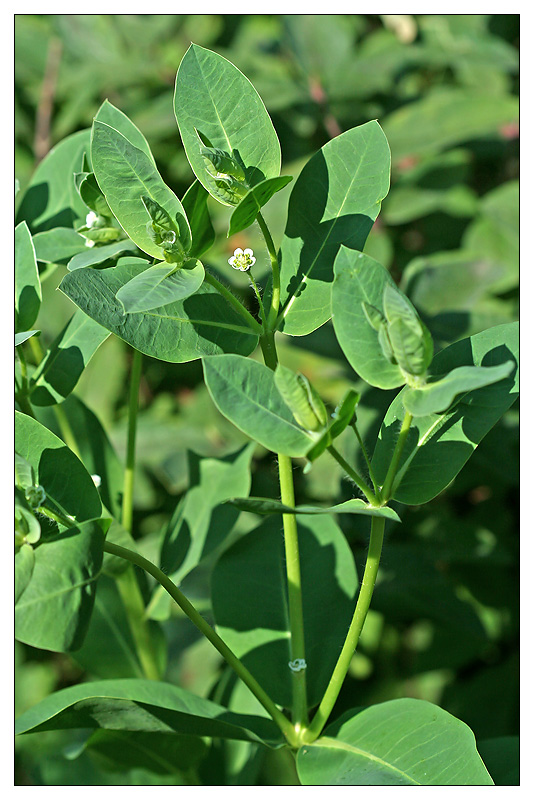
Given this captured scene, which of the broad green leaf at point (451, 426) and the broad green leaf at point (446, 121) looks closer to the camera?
the broad green leaf at point (451, 426)

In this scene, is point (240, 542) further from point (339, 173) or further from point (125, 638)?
point (339, 173)

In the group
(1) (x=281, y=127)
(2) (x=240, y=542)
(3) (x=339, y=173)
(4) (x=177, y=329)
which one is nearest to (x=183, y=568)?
(2) (x=240, y=542)

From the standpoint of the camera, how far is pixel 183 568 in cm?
115

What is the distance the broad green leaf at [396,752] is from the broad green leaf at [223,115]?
2.05 feet

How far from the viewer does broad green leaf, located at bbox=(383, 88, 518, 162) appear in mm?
1904

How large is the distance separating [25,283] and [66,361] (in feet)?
0.36

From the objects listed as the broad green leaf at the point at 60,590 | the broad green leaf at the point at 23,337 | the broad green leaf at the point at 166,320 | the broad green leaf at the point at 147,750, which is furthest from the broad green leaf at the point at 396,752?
the broad green leaf at the point at 23,337

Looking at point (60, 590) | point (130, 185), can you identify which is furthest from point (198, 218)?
point (60, 590)

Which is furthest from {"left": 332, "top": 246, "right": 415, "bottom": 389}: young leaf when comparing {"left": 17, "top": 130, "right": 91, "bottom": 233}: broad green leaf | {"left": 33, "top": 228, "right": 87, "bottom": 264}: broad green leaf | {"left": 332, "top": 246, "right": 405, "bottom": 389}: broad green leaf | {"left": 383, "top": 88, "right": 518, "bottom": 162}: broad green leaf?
{"left": 383, "top": 88, "right": 518, "bottom": 162}: broad green leaf

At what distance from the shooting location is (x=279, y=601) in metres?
1.09

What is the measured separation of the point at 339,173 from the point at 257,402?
30cm

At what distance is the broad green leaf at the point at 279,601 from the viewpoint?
103 cm

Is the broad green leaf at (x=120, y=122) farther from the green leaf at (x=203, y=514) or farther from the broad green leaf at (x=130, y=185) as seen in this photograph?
the green leaf at (x=203, y=514)

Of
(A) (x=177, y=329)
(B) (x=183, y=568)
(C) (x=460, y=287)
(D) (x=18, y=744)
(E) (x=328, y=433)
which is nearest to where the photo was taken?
(E) (x=328, y=433)
